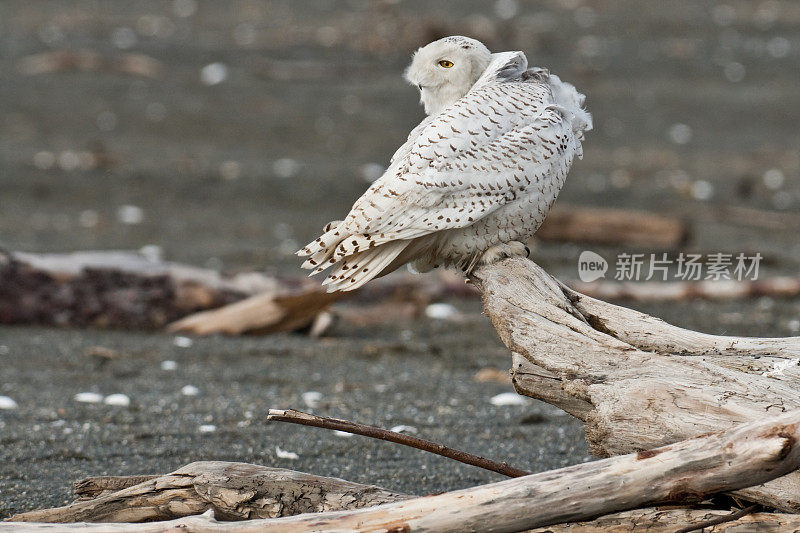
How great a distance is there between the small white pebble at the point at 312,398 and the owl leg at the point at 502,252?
1983 mm

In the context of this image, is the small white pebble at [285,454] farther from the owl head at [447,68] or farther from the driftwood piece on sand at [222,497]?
the owl head at [447,68]

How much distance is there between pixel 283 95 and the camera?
13.2m

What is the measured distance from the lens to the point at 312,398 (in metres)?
5.35

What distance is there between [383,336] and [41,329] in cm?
216

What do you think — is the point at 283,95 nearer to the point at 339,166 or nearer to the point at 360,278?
the point at 339,166

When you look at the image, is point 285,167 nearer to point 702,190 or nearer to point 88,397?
point 702,190

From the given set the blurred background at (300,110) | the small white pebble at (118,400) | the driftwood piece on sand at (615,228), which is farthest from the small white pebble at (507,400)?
the driftwood piece on sand at (615,228)

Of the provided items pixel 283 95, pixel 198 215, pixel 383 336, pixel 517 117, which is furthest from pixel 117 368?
pixel 283 95

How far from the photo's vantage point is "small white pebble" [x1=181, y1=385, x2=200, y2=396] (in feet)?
17.9

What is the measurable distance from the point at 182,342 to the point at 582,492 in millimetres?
4225

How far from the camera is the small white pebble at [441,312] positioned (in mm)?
7188

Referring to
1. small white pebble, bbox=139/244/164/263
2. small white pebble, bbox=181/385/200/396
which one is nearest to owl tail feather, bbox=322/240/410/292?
small white pebble, bbox=181/385/200/396

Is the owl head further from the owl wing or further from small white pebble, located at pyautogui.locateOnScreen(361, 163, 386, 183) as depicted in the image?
→ small white pebble, located at pyautogui.locateOnScreen(361, 163, 386, 183)

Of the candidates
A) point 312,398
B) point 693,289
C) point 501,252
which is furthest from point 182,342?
point 693,289
